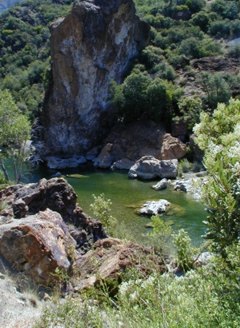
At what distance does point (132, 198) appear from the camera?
41.3 metres

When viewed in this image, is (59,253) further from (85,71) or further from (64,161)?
(85,71)

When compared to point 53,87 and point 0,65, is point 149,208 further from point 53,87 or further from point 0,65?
point 0,65

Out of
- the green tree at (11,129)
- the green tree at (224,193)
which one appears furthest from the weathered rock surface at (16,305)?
the green tree at (11,129)

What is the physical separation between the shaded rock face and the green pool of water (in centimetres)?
742

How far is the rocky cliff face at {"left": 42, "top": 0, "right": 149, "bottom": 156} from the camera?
68.9 meters

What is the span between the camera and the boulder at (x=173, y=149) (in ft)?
195

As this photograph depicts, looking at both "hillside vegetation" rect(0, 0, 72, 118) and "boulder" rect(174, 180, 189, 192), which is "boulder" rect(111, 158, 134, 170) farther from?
"hillside vegetation" rect(0, 0, 72, 118)

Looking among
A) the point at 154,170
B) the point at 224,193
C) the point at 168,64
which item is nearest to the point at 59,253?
the point at 224,193

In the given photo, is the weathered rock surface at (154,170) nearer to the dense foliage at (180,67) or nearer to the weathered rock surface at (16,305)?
the dense foliage at (180,67)

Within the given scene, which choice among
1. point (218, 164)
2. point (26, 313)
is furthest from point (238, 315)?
point (26, 313)

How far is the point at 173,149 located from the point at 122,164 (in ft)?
21.4

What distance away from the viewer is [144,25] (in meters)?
79.2

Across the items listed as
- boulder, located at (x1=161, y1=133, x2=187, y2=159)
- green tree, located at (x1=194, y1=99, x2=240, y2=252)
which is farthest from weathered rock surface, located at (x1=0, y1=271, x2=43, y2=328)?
→ boulder, located at (x1=161, y1=133, x2=187, y2=159)

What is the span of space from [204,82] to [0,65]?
2499 inches
